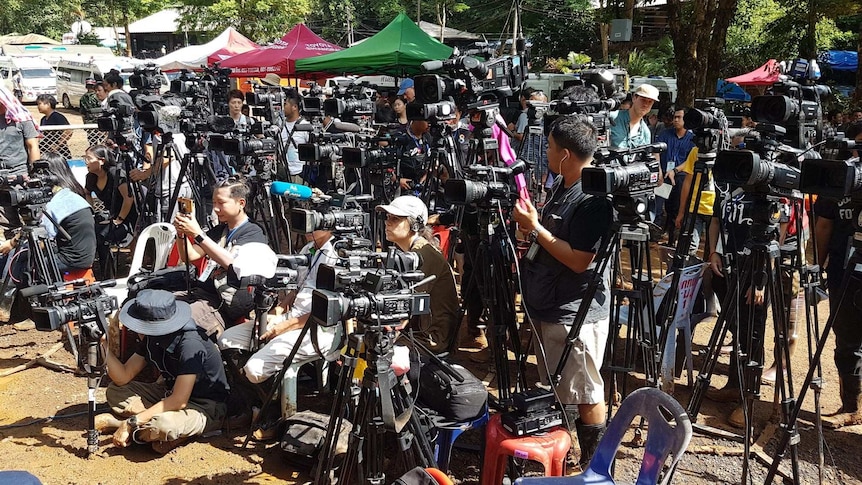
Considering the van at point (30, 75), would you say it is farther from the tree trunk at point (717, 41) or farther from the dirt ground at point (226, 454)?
the dirt ground at point (226, 454)

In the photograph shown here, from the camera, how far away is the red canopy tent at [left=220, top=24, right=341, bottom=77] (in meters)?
11.6

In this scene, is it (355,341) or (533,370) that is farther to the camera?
(533,370)

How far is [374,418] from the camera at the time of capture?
7.98ft

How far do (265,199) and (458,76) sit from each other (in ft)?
7.27

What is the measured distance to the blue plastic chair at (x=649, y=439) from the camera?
202 centimetres

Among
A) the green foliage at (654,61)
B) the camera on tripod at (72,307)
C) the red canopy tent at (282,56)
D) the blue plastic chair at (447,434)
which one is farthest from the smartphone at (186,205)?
the green foliage at (654,61)

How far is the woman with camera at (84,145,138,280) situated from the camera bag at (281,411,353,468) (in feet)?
10.3

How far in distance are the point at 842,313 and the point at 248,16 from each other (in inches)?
903

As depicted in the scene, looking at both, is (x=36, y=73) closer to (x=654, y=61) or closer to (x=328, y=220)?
(x=654, y=61)

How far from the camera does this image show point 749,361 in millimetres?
3039

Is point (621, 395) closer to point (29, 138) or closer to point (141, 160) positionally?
point (141, 160)

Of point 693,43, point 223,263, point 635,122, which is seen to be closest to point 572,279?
point 223,263

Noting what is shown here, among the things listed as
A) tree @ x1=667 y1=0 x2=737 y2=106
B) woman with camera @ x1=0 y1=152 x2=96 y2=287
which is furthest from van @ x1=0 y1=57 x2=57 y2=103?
tree @ x1=667 y1=0 x2=737 y2=106

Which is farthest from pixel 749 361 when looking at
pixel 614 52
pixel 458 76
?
pixel 614 52
